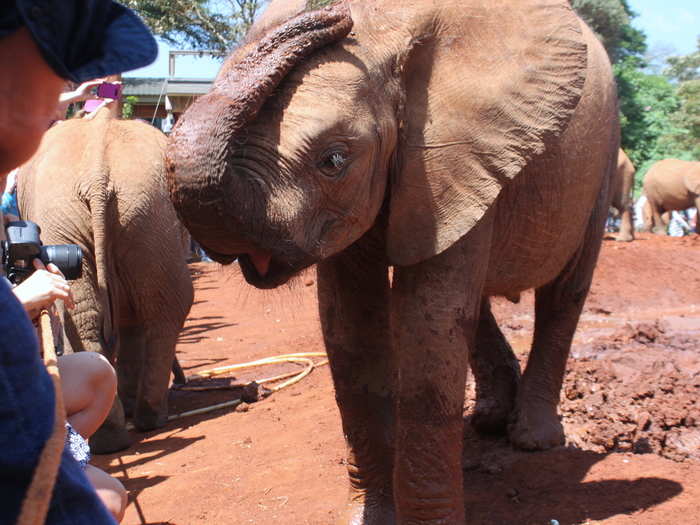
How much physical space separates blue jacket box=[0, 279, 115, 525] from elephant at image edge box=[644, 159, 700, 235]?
23.1 meters

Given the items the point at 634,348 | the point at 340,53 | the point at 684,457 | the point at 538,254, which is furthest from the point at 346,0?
the point at 634,348

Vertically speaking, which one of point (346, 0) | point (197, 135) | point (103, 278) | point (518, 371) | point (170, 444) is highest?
point (346, 0)

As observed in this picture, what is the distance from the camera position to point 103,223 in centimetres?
Answer: 550

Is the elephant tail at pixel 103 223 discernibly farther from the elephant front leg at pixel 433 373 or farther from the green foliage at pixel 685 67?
the green foliage at pixel 685 67

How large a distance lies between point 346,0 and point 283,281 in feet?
3.65

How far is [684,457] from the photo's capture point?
509 cm

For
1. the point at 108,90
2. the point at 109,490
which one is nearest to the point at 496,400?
the point at 109,490

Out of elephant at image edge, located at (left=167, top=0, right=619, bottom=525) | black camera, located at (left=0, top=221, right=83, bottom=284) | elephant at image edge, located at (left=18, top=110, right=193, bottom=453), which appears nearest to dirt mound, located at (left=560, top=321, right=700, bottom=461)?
elephant at image edge, located at (left=167, top=0, right=619, bottom=525)

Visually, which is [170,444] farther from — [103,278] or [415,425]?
[415,425]

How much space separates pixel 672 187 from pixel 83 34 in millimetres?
24132

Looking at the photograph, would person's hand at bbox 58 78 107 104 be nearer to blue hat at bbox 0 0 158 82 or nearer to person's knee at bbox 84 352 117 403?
person's knee at bbox 84 352 117 403

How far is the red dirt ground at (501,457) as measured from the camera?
4.16 m

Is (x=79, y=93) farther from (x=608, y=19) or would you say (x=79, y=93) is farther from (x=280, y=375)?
(x=608, y=19)

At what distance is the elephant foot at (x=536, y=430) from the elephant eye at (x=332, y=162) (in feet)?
8.13
